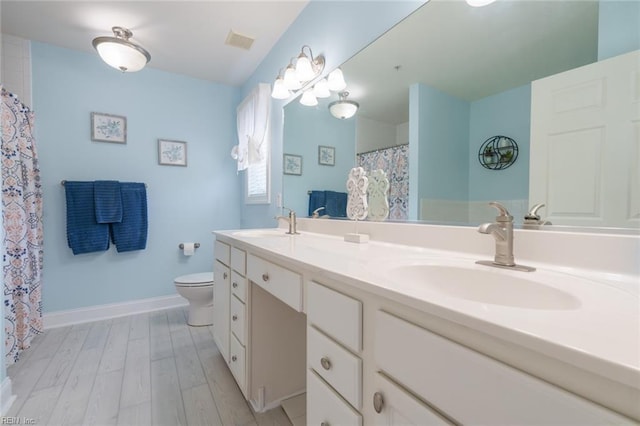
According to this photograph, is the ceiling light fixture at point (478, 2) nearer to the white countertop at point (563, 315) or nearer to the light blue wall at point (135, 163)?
the white countertop at point (563, 315)

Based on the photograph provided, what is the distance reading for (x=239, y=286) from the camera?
1.37 meters

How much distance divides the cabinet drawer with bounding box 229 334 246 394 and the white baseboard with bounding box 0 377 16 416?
1.03 metres

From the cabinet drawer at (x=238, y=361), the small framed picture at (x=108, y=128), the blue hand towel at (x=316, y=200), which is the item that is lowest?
the cabinet drawer at (x=238, y=361)

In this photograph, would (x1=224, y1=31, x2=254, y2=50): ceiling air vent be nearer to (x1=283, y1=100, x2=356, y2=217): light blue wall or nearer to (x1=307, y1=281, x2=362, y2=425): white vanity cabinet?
(x1=283, y1=100, x2=356, y2=217): light blue wall

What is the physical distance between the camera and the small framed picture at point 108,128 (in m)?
2.38

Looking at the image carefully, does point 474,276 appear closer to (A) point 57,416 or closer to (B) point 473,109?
(B) point 473,109

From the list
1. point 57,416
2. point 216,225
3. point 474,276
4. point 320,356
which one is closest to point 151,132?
point 216,225

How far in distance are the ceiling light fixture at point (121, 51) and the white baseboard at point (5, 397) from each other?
2.04 meters

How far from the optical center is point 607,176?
0.67 meters

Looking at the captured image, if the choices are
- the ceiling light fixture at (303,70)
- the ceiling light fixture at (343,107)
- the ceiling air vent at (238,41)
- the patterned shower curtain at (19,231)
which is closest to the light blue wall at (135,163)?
the patterned shower curtain at (19,231)

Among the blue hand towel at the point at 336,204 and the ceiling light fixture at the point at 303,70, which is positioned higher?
the ceiling light fixture at the point at 303,70

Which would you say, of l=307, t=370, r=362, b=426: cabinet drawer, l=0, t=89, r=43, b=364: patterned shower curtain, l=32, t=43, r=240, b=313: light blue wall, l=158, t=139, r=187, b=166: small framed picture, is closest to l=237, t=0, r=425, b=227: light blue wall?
l=32, t=43, r=240, b=313: light blue wall

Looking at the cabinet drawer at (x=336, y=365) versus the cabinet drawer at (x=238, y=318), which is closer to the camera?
the cabinet drawer at (x=336, y=365)

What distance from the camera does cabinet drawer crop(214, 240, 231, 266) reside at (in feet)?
5.11
